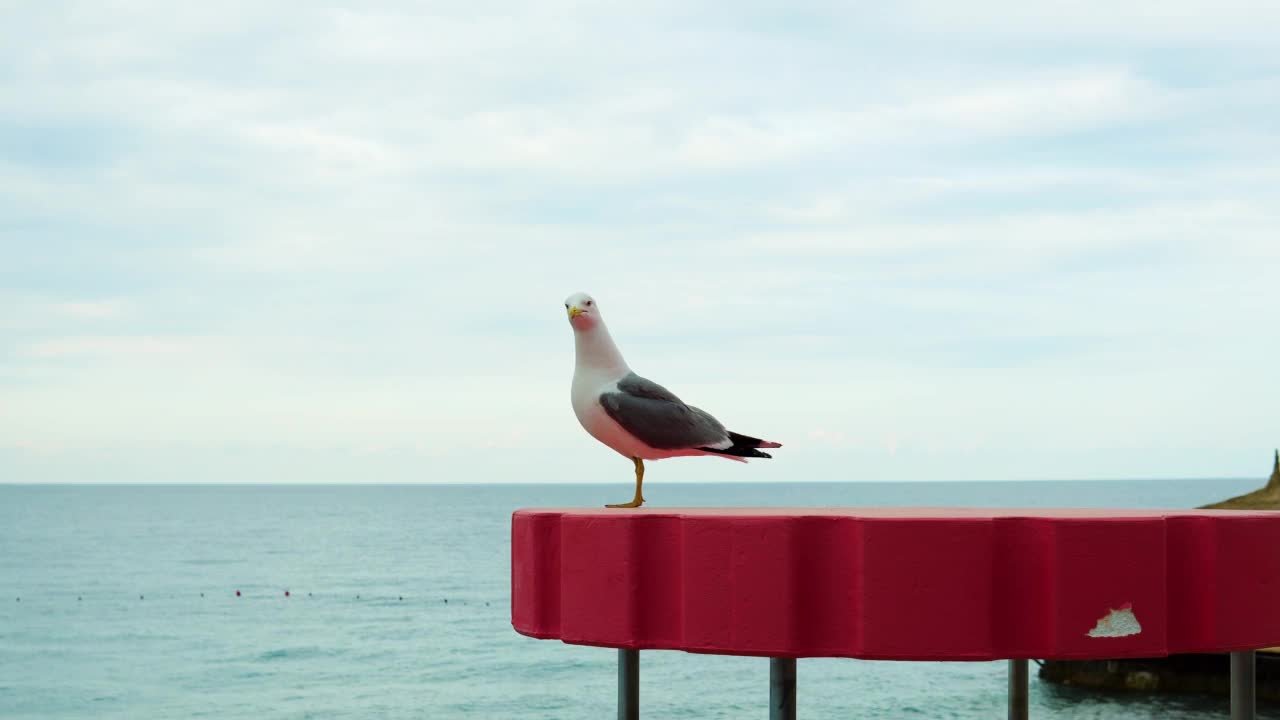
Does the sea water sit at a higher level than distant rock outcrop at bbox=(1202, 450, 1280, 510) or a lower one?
lower

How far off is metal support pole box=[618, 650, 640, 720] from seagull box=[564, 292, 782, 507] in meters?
0.97

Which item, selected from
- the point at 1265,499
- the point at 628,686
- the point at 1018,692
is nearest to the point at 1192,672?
the point at 1265,499

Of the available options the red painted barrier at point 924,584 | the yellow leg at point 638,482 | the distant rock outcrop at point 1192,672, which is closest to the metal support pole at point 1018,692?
the red painted barrier at point 924,584

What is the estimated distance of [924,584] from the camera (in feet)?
20.3

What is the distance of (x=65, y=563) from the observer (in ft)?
395

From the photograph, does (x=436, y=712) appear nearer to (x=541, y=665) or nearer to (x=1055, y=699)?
(x=541, y=665)

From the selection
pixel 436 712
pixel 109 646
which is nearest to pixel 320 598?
pixel 109 646

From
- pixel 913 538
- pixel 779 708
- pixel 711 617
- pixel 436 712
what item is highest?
pixel 913 538

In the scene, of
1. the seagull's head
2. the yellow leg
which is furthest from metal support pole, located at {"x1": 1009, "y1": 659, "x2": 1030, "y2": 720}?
the seagull's head

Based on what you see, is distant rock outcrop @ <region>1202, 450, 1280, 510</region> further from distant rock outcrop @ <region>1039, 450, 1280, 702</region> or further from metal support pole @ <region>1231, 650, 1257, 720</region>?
metal support pole @ <region>1231, 650, 1257, 720</region>

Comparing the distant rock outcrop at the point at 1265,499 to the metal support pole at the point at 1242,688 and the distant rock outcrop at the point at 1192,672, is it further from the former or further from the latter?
the metal support pole at the point at 1242,688

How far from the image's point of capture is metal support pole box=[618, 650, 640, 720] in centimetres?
809

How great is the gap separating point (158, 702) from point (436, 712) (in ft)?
41.6

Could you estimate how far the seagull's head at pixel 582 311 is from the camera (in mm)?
8305
